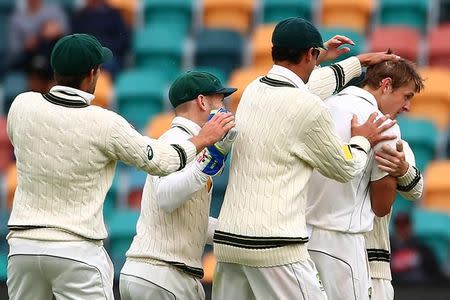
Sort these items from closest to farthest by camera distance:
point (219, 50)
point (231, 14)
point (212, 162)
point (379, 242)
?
point (212, 162)
point (379, 242)
point (219, 50)
point (231, 14)

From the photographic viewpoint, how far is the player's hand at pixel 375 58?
677 cm

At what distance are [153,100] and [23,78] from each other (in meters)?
1.01

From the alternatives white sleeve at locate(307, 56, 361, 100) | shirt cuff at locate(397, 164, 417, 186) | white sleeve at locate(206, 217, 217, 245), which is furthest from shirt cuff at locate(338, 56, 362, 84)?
white sleeve at locate(206, 217, 217, 245)

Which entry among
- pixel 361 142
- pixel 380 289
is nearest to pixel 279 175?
pixel 361 142

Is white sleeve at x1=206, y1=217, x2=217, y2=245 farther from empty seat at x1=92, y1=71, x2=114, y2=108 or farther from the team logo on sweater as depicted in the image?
empty seat at x1=92, y1=71, x2=114, y2=108

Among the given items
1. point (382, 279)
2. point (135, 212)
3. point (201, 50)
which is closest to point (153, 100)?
point (201, 50)

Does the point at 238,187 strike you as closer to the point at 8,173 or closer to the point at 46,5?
the point at 8,173

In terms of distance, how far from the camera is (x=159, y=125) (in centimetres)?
1078

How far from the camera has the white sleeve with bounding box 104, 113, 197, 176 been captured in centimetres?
614

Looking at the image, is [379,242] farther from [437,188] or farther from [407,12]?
[407,12]

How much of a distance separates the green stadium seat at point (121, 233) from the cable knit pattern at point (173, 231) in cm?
343

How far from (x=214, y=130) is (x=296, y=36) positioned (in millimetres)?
535

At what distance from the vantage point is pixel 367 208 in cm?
667

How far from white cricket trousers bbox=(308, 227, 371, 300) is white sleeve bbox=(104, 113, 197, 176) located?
0.76m
